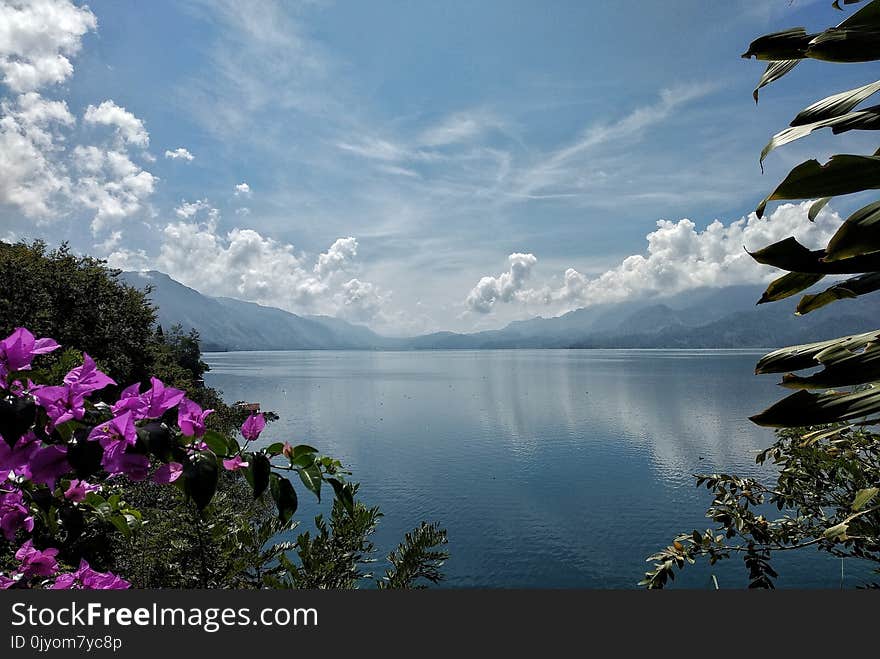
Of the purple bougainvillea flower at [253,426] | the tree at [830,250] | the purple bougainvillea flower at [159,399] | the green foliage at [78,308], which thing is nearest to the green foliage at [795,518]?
the tree at [830,250]

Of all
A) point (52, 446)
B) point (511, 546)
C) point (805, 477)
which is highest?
point (52, 446)

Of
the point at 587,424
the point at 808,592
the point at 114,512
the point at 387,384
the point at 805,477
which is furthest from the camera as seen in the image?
the point at 387,384

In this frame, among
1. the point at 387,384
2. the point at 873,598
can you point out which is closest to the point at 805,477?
the point at 873,598

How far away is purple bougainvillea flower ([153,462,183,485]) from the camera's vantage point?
106cm

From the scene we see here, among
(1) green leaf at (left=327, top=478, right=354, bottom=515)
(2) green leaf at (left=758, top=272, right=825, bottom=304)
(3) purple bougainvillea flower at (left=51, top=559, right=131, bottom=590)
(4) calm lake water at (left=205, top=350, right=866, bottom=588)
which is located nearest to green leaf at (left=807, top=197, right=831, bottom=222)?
(2) green leaf at (left=758, top=272, right=825, bottom=304)

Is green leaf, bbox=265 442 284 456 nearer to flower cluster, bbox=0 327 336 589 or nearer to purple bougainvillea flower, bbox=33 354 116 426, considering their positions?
flower cluster, bbox=0 327 336 589

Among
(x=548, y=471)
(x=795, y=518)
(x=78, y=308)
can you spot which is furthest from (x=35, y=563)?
(x=548, y=471)

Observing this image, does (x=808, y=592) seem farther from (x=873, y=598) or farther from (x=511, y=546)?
(x=511, y=546)

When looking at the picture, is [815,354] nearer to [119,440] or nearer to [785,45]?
[785,45]

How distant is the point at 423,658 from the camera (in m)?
1.20

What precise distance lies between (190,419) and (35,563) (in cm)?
112

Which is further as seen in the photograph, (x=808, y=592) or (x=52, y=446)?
(x=808, y=592)

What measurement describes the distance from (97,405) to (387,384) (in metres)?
84.1

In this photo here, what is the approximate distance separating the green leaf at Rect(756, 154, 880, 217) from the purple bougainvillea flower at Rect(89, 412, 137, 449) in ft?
4.32
